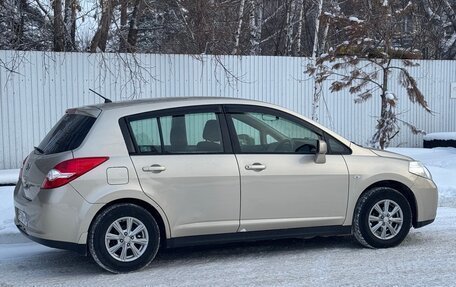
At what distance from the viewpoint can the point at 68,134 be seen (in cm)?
606

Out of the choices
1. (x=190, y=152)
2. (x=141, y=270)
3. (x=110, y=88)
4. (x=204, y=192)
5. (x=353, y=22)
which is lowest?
(x=141, y=270)

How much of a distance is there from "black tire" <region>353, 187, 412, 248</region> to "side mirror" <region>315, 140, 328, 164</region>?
2.10 feet

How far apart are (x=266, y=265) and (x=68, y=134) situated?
2.34 metres

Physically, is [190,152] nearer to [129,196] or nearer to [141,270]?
[129,196]

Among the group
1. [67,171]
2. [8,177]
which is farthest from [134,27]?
[67,171]

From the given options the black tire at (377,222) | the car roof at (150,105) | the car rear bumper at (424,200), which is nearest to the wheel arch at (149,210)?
the car roof at (150,105)

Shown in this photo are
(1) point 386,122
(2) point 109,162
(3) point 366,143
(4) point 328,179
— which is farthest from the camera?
(3) point 366,143

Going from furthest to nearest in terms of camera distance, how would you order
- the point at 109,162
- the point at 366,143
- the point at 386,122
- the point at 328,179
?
the point at 366,143 → the point at 386,122 → the point at 328,179 → the point at 109,162

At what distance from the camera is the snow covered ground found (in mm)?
5688

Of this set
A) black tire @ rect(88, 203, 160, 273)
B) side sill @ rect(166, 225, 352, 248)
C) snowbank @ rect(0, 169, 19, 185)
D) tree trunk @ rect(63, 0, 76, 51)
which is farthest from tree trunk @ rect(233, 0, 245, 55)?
black tire @ rect(88, 203, 160, 273)

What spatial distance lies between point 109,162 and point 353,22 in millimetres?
7455

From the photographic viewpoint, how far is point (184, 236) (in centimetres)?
605

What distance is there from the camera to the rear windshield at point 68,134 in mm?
5902

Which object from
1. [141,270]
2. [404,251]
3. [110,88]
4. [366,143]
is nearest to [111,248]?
[141,270]
